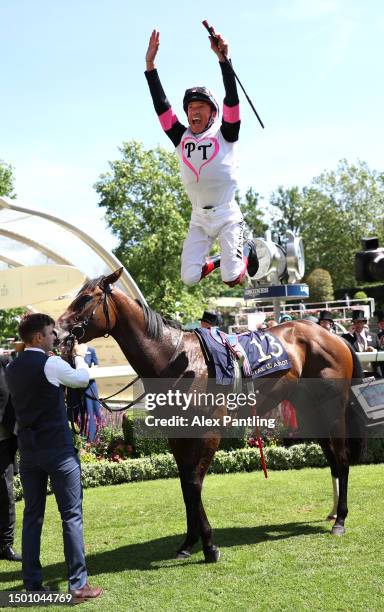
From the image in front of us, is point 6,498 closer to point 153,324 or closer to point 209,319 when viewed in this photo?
point 153,324

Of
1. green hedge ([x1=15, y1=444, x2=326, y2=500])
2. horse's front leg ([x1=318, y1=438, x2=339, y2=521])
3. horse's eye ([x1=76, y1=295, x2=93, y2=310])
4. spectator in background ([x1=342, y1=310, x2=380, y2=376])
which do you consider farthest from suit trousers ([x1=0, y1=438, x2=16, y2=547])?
spectator in background ([x1=342, y1=310, x2=380, y2=376])

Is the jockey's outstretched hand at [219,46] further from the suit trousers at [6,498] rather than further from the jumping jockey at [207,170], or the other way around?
the suit trousers at [6,498]

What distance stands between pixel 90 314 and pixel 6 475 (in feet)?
6.12

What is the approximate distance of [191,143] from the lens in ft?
16.9

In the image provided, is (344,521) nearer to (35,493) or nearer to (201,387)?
(201,387)

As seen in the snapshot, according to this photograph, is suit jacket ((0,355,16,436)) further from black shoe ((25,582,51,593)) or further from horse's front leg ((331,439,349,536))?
horse's front leg ((331,439,349,536))

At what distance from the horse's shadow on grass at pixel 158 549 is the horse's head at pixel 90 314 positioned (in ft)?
5.98

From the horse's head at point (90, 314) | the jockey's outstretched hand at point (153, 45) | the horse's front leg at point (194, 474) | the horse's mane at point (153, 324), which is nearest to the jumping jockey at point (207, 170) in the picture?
the jockey's outstretched hand at point (153, 45)

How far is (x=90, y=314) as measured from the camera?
511 cm

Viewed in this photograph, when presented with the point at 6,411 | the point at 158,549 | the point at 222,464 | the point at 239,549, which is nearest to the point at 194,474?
the point at 239,549

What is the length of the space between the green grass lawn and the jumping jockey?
85.1 inches

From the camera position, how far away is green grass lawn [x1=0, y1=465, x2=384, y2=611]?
14.4 feet

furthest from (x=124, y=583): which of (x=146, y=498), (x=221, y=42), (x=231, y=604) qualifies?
(x=221, y=42)

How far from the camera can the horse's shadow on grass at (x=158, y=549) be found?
5.25 m
